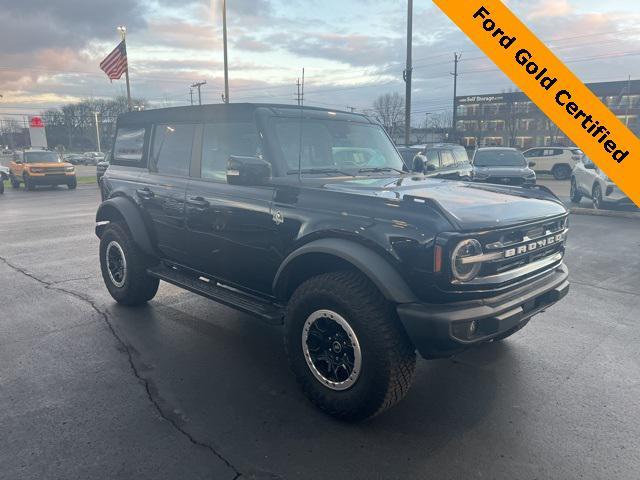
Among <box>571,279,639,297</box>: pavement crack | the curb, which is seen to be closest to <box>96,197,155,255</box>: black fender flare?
<box>571,279,639,297</box>: pavement crack

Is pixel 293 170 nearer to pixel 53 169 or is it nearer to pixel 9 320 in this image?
pixel 9 320

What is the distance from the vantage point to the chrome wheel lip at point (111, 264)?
206 inches

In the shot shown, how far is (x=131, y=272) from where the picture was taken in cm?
514

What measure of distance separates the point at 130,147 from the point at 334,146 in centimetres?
257

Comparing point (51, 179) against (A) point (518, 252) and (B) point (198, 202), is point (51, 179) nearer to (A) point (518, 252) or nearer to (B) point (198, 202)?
(B) point (198, 202)

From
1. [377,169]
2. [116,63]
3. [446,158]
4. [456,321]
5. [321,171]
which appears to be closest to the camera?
[456,321]

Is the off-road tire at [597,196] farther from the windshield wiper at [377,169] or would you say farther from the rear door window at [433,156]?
the windshield wiper at [377,169]

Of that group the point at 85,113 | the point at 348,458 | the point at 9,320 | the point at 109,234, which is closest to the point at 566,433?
the point at 348,458

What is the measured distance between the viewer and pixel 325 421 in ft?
10.4

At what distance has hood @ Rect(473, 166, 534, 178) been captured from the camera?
1406 centimetres

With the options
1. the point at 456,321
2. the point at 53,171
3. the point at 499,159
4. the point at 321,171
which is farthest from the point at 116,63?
the point at 456,321

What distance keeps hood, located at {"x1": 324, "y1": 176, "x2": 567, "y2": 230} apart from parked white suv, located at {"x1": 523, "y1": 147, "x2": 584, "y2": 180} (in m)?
22.8

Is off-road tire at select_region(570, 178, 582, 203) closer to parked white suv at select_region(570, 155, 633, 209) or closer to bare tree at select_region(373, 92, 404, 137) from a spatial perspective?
parked white suv at select_region(570, 155, 633, 209)

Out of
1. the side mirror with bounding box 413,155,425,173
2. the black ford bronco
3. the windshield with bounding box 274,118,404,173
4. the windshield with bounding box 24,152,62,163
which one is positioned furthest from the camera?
the windshield with bounding box 24,152,62,163
